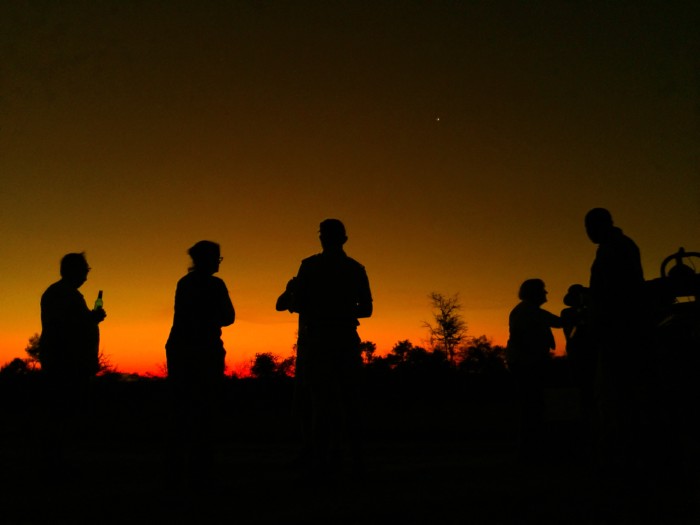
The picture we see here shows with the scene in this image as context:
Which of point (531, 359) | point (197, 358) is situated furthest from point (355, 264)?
point (531, 359)

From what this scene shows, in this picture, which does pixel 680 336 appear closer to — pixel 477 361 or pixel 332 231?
pixel 332 231

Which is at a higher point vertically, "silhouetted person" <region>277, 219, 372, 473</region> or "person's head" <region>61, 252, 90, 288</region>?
"person's head" <region>61, 252, 90, 288</region>

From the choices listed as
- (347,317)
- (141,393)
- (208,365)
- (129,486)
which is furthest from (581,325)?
(141,393)

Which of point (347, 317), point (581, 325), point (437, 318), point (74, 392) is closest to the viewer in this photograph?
point (347, 317)

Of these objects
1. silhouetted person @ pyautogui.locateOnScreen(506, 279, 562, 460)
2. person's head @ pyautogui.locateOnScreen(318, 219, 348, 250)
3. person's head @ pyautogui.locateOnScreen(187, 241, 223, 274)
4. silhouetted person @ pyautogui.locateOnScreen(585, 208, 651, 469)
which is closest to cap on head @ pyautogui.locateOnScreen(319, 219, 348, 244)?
person's head @ pyautogui.locateOnScreen(318, 219, 348, 250)

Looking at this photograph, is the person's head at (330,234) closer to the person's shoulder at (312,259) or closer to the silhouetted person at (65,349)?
the person's shoulder at (312,259)

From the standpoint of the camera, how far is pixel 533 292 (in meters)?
6.85

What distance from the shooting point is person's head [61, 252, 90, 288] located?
5762 millimetres

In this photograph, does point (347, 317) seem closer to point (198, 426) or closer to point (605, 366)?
point (198, 426)

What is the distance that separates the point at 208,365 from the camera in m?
4.62

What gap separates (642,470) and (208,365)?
3139 millimetres

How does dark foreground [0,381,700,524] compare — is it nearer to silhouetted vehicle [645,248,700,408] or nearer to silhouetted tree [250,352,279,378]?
silhouetted vehicle [645,248,700,408]

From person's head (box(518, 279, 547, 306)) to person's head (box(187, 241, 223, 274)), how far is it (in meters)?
3.55

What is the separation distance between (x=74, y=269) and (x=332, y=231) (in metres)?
2.50
